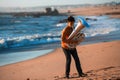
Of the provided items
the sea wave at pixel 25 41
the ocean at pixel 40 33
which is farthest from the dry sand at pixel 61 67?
the sea wave at pixel 25 41

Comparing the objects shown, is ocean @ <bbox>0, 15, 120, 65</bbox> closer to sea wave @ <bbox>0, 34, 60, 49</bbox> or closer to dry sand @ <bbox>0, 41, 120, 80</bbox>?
sea wave @ <bbox>0, 34, 60, 49</bbox>

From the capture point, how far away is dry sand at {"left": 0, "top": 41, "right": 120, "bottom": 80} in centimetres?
636

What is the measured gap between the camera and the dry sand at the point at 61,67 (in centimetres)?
636

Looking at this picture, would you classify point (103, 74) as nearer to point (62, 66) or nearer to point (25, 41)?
point (62, 66)

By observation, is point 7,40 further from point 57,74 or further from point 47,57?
point 57,74

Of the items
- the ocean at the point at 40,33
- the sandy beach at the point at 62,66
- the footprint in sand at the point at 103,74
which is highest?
the footprint in sand at the point at 103,74

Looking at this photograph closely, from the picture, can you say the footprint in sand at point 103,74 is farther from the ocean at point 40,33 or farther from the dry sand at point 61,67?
the ocean at point 40,33

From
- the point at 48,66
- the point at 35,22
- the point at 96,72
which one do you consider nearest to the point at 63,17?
the point at 35,22

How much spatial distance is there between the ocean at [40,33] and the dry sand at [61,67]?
1090 millimetres

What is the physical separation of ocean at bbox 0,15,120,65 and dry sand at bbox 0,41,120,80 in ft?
3.57

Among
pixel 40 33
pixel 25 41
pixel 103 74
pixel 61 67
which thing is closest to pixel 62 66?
pixel 61 67

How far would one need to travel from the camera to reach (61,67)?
7.36 metres

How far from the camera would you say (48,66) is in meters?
7.53

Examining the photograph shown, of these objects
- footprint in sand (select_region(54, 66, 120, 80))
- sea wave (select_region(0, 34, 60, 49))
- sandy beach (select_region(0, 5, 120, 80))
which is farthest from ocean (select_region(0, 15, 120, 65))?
footprint in sand (select_region(54, 66, 120, 80))
